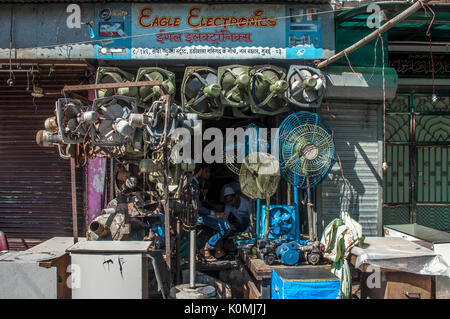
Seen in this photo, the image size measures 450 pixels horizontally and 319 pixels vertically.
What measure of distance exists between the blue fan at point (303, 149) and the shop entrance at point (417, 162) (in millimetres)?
2549

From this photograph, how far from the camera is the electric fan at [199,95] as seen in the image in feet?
19.2

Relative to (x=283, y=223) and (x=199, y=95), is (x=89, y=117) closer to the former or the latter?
(x=199, y=95)

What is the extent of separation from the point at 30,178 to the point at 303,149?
16.9 feet

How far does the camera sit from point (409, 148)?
7398mm

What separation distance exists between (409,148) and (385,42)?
2317mm

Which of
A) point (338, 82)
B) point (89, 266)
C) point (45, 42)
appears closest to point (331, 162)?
point (338, 82)

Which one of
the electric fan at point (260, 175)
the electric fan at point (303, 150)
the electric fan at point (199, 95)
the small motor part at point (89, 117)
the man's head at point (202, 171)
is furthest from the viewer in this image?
the man's head at point (202, 171)

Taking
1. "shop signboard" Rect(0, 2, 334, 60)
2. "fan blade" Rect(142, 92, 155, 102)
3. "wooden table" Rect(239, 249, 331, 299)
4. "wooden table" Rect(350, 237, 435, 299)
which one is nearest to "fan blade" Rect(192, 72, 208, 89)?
"shop signboard" Rect(0, 2, 334, 60)

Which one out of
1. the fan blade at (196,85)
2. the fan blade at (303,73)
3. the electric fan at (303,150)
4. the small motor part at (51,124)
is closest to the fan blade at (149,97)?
the fan blade at (196,85)

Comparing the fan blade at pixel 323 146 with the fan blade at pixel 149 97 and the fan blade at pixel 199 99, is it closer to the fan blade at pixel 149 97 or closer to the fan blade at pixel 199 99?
the fan blade at pixel 199 99

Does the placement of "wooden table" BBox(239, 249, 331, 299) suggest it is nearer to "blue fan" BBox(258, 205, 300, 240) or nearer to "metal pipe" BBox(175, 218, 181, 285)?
"blue fan" BBox(258, 205, 300, 240)

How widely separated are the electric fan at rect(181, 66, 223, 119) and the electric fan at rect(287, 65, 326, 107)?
1238 mm

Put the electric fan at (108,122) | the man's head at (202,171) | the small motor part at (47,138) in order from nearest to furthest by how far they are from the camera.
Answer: the electric fan at (108,122) < the small motor part at (47,138) < the man's head at (202,171)

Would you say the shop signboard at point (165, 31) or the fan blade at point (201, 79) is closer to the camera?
the fan blade at point (201, 79)
